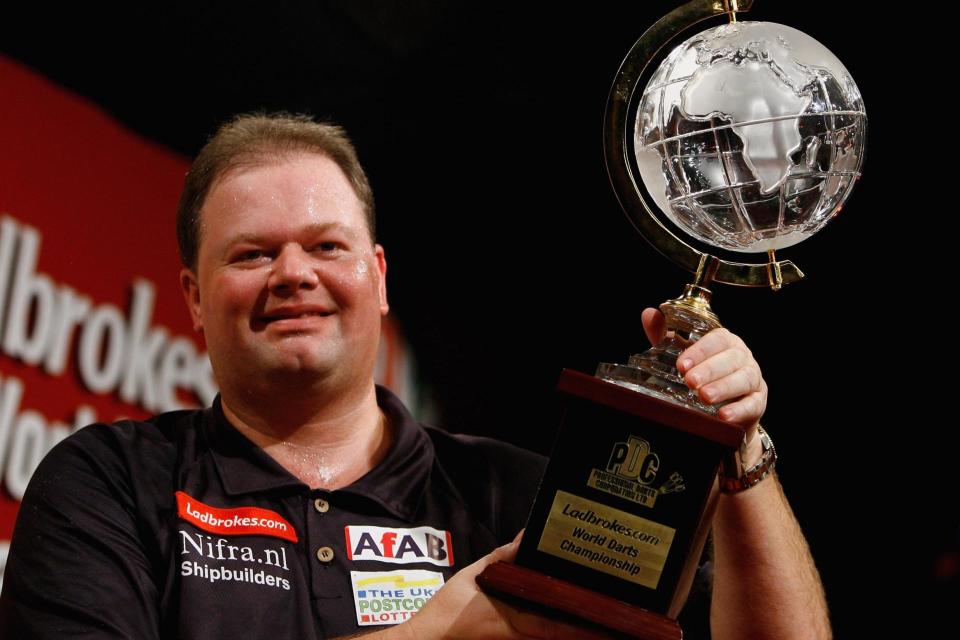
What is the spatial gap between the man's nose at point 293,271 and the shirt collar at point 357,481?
0.26m

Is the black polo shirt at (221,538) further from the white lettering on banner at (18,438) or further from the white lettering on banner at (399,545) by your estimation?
the white lettering on banner at (18,438)

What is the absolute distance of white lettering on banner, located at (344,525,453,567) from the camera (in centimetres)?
162

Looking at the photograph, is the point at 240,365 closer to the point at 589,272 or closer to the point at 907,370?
the point at 589,272

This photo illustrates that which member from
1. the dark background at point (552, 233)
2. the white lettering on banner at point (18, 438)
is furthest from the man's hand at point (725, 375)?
the dark background at point (552, 233)

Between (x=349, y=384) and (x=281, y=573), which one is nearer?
(x=281, y=573)

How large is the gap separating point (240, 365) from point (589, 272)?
1806 mm

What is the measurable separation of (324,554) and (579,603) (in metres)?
0.50

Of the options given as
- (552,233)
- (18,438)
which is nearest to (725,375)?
(18,438)

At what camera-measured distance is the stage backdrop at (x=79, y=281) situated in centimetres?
239

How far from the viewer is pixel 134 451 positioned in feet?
5.44

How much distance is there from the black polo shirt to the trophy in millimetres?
406

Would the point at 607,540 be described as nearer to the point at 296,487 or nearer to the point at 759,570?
the point at 759,570

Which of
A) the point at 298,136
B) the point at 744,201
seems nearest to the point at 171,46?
the point at 298,136

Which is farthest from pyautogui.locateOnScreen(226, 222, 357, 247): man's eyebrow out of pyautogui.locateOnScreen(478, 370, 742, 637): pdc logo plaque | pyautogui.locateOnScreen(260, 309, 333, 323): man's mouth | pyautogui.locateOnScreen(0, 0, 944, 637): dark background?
pyautogui.locateOnScreen(0, 0, 944, 637): dark background
